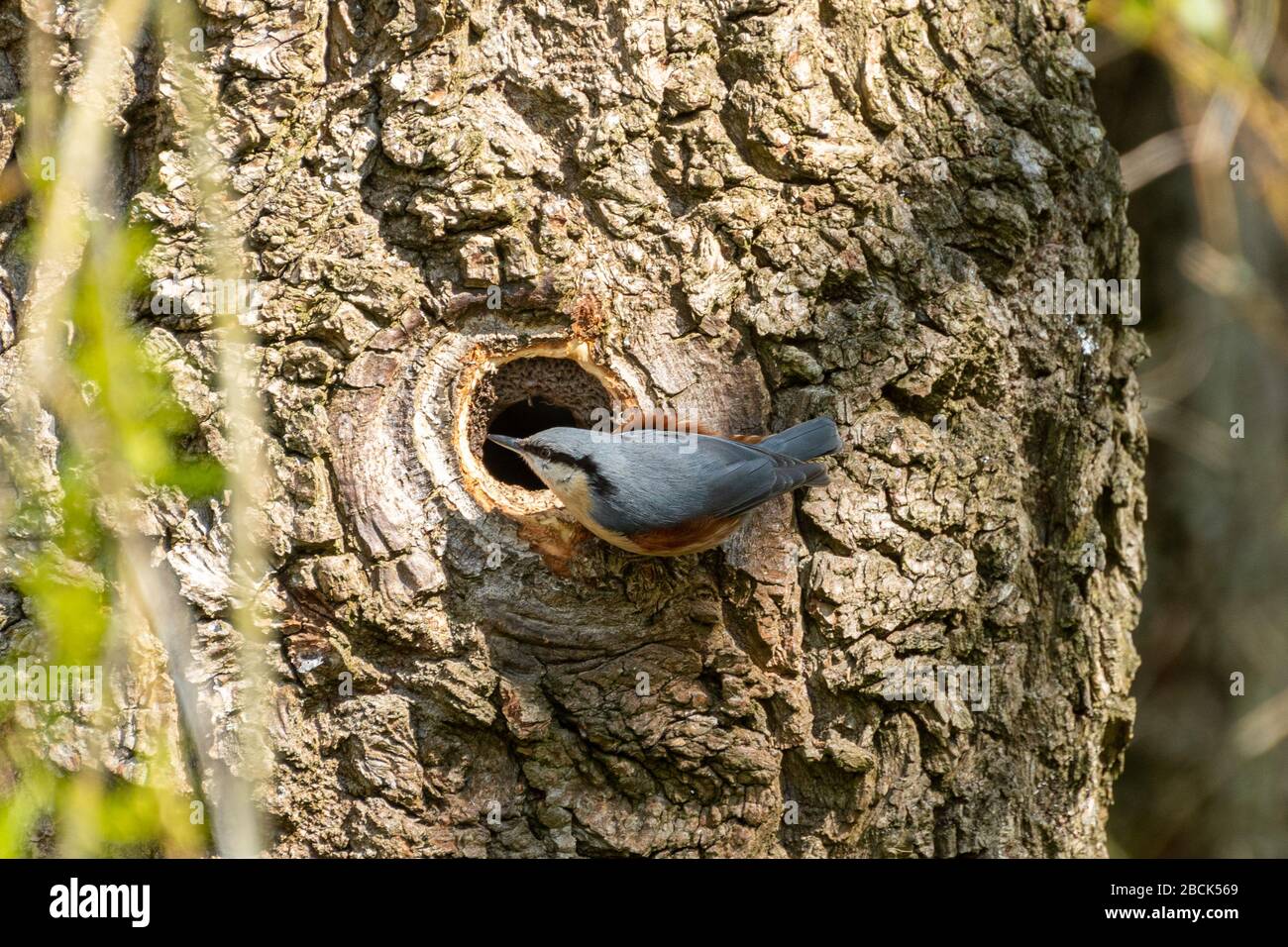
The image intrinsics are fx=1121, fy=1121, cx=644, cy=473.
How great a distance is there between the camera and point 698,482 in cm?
238

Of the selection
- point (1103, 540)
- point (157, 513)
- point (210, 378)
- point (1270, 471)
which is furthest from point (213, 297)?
point (1270, 471)

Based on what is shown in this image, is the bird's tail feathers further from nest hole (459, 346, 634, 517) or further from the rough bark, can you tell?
nest hole (459, 346, 634, 517)

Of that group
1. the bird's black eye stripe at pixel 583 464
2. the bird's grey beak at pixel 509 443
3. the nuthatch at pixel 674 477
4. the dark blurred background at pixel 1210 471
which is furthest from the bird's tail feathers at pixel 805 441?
the dark blurred background at pixel 1210 471

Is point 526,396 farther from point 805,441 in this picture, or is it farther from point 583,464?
point 805,441

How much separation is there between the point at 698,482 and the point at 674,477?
0.06 meters

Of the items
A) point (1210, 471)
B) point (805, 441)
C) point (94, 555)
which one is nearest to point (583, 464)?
point (805, 441)

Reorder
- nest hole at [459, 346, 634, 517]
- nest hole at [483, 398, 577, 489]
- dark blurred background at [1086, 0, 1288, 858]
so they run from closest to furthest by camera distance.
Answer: nest hole at [459, 346, 634, 517] → nest hole at [483, 398, 577, 489] → dark blurred background at [1086, 0, 1288, 858]

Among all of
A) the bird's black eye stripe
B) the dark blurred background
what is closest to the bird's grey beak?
the bird's black eye stripe

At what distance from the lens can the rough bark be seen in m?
2.39

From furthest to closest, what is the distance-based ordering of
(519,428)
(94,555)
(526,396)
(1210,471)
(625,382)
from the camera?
(1210,471) < (519,428) < (526,396) < (625,382) < (94,555)

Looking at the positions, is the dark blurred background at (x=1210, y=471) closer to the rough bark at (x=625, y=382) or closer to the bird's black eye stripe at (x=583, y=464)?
the rough bark at (x=625, y=382)

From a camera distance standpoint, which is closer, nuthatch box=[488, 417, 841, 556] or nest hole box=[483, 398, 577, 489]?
nuthatch box=[488, 417, 841, 556]

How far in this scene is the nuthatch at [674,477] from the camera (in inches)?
92.2

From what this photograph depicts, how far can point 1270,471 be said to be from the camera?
460cm
